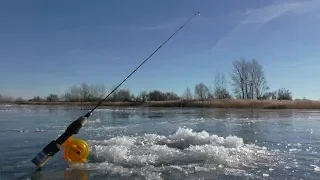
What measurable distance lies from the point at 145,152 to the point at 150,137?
9.08 feet

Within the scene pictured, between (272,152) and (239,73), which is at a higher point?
(239,73)

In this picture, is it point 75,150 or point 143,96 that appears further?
point 143,96

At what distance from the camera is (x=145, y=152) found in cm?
809

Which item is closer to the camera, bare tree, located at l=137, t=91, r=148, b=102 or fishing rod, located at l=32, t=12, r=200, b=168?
fishing rod, located at l=32, t=12, r=200, b=168

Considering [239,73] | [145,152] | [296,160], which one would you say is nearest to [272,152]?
[296,160]

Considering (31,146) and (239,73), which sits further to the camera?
(239,73)

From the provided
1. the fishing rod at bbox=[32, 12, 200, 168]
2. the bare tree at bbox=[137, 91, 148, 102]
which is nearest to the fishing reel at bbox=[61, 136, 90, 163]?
the fishing rod at bbox=[32, 12, 200, 168]

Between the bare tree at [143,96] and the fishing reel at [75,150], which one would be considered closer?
the fishing reel at [75,150]

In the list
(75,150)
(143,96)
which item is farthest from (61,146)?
(143,96)

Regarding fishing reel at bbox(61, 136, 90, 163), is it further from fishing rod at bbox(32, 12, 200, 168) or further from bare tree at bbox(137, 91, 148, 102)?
bare tree at bbox(137, 91, 148, 102)

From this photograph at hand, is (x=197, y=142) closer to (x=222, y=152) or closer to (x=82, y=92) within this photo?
(x=222, y=152)

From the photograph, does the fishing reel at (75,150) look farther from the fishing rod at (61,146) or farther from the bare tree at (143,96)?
the bare tree at (143,96)

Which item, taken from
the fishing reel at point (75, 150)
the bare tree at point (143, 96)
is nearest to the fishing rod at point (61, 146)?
the fishing reel at point (75, 150)

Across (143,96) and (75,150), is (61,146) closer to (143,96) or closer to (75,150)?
(75,150)
